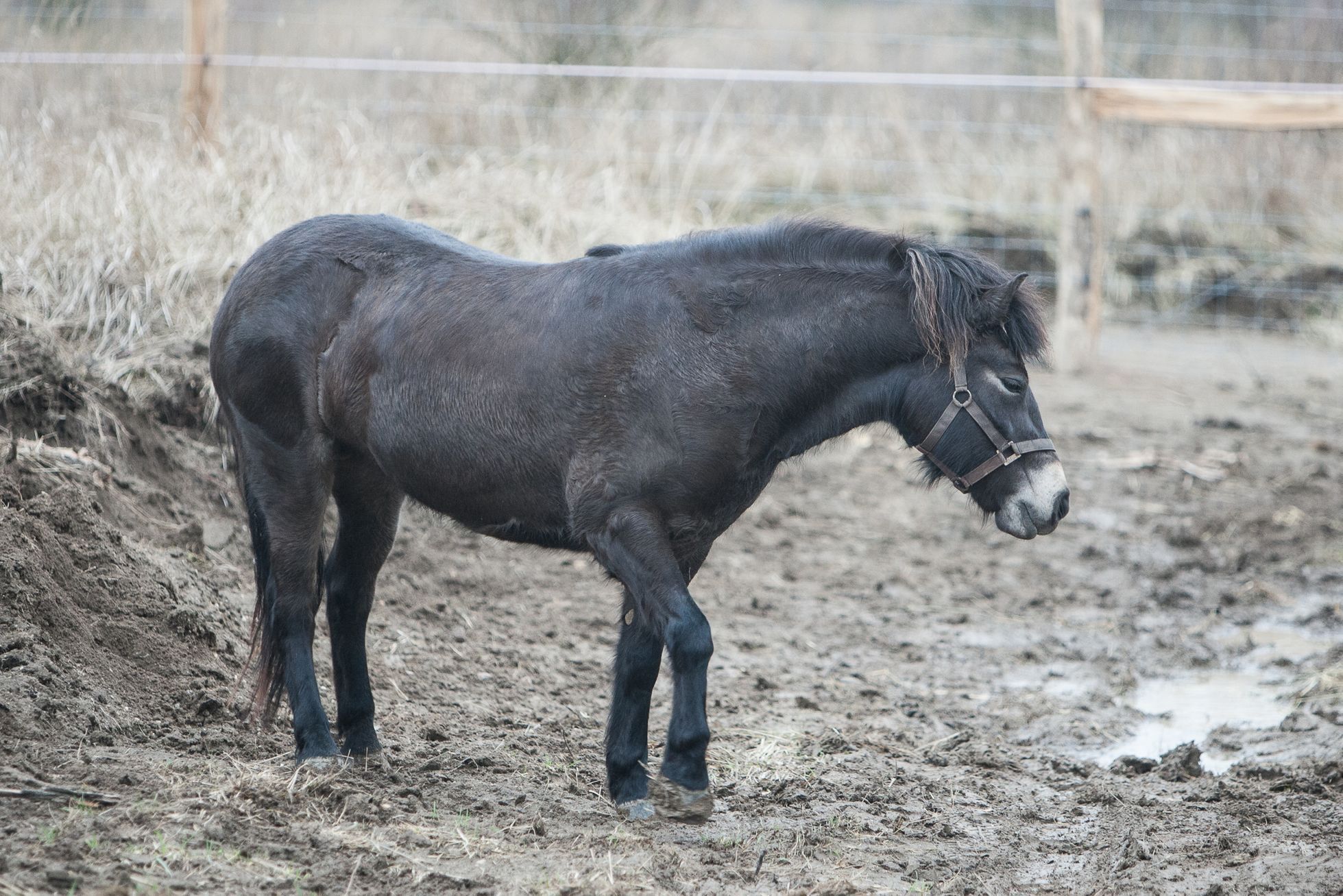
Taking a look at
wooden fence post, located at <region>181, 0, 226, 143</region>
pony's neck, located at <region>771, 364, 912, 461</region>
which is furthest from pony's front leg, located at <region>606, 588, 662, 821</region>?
wooden fence post, located at <region>181, 0, 226, 143</region>

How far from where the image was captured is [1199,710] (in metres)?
5.07

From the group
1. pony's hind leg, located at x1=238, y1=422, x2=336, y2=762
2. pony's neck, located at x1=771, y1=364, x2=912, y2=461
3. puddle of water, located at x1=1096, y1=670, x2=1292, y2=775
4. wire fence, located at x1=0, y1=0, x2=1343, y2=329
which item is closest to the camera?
pony's neck, located at x1=771, y1=364, x2=912, y2=461

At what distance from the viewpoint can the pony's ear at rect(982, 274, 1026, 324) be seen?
351cm

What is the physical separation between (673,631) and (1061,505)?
1187 millimetres

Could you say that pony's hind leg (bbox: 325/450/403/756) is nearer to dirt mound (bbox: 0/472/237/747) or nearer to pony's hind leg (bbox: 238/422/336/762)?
pony's hind leg (bbox: 238/422/336/762)

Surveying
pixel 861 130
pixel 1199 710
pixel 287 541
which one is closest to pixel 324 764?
pixel 287 541

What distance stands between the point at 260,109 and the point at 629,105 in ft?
10.8

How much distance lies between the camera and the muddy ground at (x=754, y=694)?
325 centimetres

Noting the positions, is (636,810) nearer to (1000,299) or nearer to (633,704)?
(633,704)

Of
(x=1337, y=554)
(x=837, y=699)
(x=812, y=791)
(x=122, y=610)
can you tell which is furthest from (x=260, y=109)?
(x=1337, y=554)

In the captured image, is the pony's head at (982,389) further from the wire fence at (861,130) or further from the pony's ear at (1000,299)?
the wire fence at (861,130)

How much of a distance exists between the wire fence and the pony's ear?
6234 mm

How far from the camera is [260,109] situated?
29.1 feet

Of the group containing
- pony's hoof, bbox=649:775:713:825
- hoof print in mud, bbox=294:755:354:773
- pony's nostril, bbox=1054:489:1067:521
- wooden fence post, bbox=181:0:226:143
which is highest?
wooden fence post, bbox=181:0:226:143
